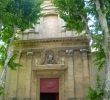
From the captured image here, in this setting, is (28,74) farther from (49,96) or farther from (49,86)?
(49,96)

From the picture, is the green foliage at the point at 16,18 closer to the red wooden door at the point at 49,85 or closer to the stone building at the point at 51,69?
the stone building at the point at 51,69

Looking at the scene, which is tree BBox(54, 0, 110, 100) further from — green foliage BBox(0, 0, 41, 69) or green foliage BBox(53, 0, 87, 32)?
green foliage BBox(0, 0, 41, 69)

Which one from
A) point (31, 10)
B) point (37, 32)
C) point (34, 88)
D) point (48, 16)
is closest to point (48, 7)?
point (48, 16)

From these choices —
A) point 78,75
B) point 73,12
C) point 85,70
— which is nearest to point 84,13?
point 73,12

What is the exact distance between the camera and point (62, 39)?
650 inches

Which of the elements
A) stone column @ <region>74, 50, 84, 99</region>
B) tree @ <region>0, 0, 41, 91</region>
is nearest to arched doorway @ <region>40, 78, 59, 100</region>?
stone column @ <region>74, 50, 84, 99</region>

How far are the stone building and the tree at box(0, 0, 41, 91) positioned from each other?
116 inches

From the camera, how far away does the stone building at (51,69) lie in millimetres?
15484

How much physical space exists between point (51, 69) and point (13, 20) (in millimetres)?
5023

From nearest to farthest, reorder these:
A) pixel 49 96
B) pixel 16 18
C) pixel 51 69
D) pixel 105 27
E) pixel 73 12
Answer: pixel 105 27 → pixel 73 12 → pixel 16 18 → pixel 51 69 → pixel 49 96

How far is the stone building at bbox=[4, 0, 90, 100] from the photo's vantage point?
15.5m

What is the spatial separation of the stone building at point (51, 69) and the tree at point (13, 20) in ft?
9.64

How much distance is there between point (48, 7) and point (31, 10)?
542 cm

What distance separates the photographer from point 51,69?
16031mm
